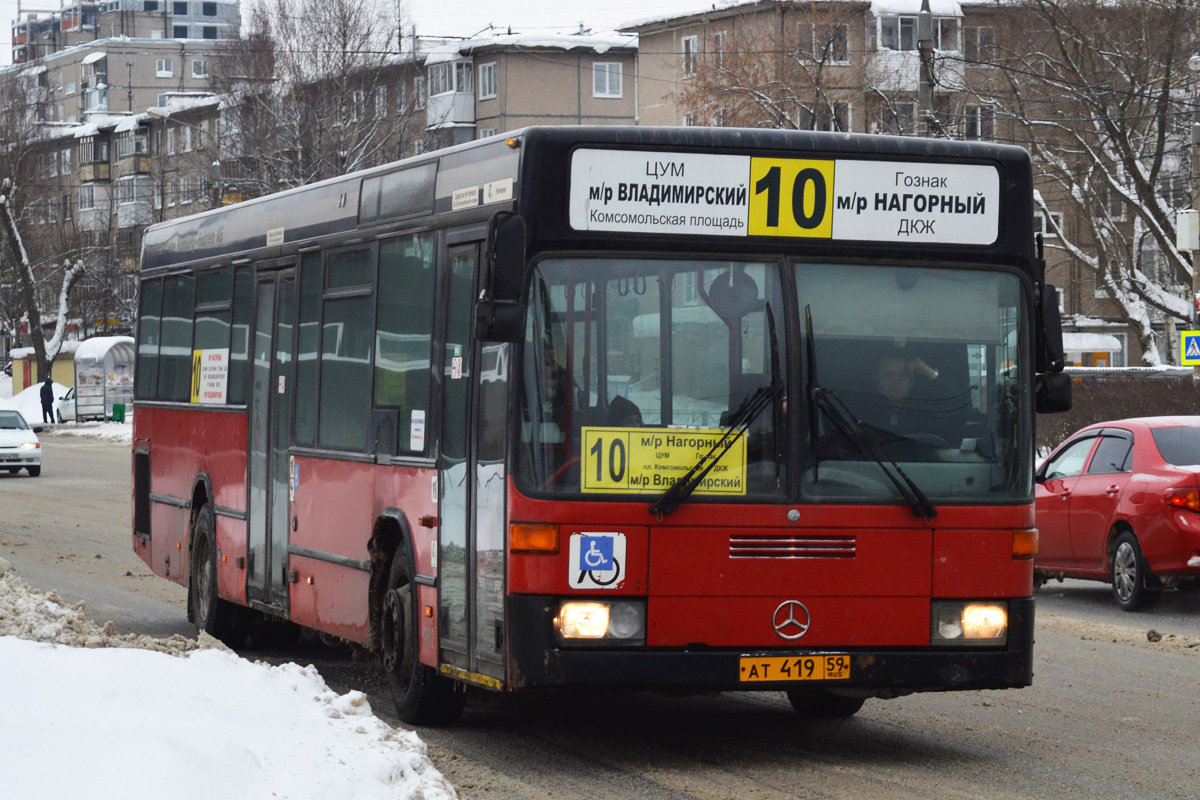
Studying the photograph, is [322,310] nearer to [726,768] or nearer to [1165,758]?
[726,768]

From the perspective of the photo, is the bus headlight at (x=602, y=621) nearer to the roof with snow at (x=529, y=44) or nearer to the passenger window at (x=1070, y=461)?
the passenger window at (x=1070, y=461)

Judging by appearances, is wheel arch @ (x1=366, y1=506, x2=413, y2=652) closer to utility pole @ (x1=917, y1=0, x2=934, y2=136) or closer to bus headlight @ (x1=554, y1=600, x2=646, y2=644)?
bus headlight @ (x1=554, y1=600, x2=646, y2=644)

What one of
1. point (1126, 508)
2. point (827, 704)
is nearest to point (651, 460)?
point (827, 704)

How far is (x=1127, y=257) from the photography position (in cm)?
4825

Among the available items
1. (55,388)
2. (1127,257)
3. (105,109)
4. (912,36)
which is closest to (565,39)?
(912,36)

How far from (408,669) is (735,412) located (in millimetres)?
2362

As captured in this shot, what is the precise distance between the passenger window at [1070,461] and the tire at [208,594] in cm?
752

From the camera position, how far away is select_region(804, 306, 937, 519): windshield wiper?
7836 mm

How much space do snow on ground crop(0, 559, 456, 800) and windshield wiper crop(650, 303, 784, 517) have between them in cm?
139

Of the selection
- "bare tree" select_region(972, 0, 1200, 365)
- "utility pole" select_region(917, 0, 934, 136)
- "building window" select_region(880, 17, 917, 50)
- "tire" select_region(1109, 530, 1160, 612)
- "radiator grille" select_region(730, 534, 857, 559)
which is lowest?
"tire" select_region(1109, 530, 1160, 612)

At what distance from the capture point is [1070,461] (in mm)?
16578

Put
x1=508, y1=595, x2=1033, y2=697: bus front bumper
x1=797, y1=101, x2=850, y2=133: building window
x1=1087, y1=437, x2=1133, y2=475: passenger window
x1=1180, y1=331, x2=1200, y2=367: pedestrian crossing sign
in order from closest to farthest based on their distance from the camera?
x1=508, y1=595, x2=1033, y2=697: bus front bumper → x1=1087, y1=437, x2=1133, y2=475: passenger window → x1=1180, y1=331, x2=1200, y2=367: pedestrian crossing sign → x1=797, y1=101, x2=850, y2=133: building window

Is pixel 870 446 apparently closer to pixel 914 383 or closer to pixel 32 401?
pixel 914 383

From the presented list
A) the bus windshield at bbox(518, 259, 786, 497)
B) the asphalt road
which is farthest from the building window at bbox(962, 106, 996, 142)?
the bus windshield at bbox(518, 259, 786, 497)
